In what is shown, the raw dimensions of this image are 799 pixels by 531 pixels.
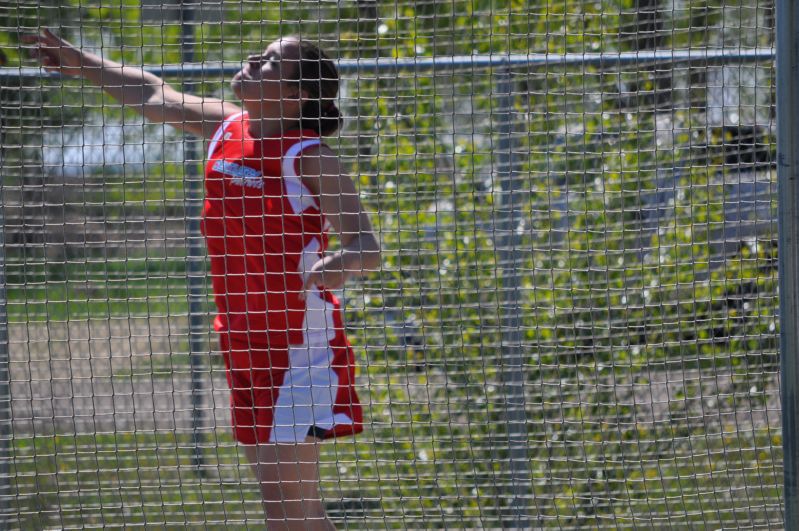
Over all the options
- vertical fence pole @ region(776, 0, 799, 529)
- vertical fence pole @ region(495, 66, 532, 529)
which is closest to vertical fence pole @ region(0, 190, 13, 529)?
vertical fence pole @ region(495, 66, 532, 529)

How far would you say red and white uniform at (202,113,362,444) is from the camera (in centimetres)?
264

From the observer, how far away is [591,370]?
3.74 metres

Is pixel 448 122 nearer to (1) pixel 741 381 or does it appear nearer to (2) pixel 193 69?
(2) pixel 193 69

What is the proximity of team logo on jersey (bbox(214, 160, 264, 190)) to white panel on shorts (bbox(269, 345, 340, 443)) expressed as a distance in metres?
0.48

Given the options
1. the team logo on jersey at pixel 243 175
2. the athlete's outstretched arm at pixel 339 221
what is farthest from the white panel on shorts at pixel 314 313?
the team logo on jersey at pixel 243 175

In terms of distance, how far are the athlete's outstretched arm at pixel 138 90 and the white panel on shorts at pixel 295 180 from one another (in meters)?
0.34

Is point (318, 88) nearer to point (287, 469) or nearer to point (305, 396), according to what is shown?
point (305, 396)

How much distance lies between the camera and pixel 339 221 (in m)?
2.55

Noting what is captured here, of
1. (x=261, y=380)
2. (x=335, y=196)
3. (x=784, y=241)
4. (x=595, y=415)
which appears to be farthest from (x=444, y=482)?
(x=784, y=241)

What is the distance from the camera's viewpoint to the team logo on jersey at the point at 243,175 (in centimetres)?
263

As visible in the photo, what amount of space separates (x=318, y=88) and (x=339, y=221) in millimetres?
431

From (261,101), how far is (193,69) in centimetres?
75

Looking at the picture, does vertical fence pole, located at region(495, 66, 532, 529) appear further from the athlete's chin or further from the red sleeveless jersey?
Result: the athlete's chin

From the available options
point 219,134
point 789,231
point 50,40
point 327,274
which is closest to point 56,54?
point 50,40
